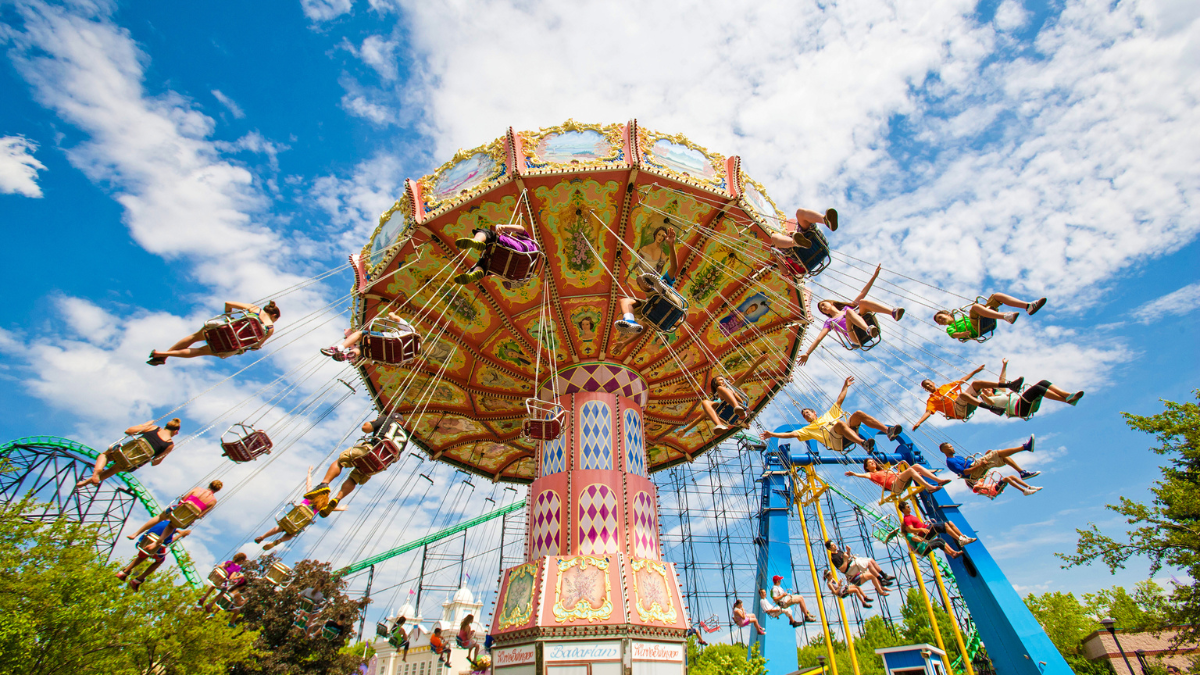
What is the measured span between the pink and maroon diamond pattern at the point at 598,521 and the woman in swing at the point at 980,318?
19.8ft

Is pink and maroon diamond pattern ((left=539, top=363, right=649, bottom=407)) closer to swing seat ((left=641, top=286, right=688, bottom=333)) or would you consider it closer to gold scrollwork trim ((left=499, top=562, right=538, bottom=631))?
gold scrollwork trim ((left=499, top=562, right=538, bottom=631))

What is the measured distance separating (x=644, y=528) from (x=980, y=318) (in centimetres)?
633

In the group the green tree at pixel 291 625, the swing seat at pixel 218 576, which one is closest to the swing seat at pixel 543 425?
the swing seat at pixel 218 576

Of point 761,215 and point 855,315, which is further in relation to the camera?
point 761,215

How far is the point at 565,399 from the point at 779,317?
4.92m

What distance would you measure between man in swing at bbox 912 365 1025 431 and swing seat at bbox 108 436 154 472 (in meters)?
9.80

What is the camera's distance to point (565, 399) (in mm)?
11523

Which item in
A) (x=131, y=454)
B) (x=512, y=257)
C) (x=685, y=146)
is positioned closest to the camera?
(x=131, y=454)

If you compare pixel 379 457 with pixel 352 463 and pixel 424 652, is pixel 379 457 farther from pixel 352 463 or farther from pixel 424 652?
pixel 424 652

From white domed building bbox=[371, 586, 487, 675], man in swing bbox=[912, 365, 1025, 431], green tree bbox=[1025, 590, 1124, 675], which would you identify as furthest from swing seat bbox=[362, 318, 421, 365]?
white domed building bbox=[371, 586, 487, 675]

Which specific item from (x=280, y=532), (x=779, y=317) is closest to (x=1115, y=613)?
(x=779, y=317)

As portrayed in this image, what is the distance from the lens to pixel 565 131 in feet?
31.0

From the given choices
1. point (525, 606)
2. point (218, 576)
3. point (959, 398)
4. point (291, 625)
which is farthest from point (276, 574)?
point (291, 625)

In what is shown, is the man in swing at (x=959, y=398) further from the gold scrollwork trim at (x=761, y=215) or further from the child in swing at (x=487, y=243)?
the child in swing at (x=487, y=243)
